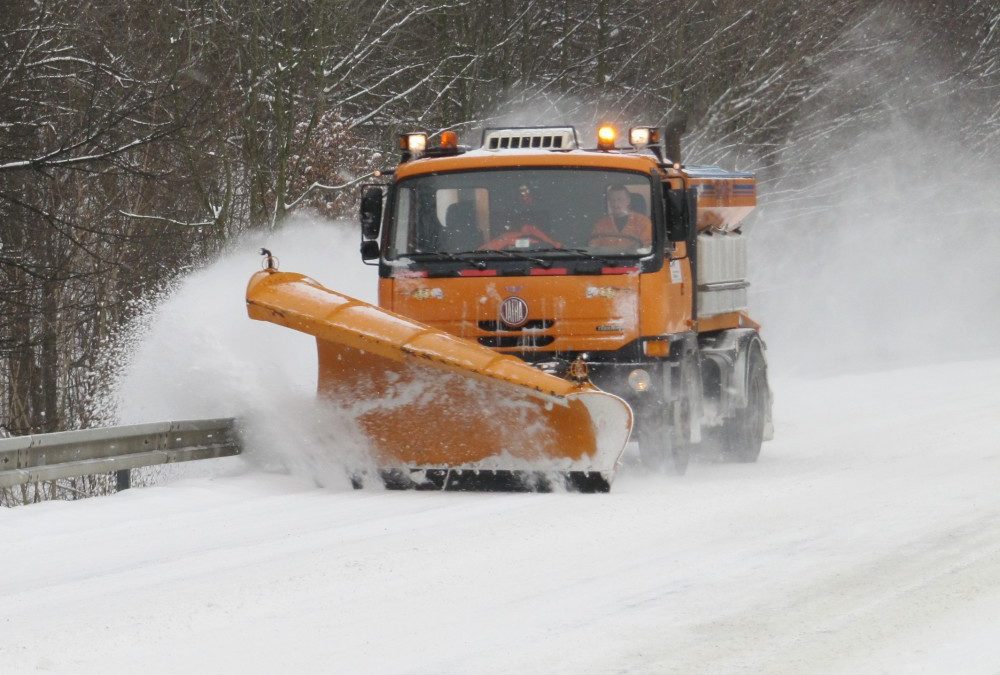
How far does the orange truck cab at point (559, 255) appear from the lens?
33.5 ft

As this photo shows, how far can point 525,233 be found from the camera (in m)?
10.4

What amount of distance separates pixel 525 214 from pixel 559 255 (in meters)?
0.40

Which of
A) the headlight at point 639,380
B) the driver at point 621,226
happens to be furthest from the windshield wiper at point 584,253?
the headlight at point 639,380

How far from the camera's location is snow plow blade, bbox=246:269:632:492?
9.18m

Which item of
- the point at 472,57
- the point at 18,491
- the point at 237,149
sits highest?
the point at 472,57

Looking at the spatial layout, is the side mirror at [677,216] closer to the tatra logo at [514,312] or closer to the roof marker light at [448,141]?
the tatra logo at [514,312]

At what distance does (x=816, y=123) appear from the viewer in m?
26.5

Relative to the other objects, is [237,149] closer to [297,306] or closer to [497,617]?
[297,306]

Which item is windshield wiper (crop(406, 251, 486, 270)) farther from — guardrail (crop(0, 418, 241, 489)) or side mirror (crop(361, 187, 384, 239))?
guardrail (crop(0, 418, 241, 489))

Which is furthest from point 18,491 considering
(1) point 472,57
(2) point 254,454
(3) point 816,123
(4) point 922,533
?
(4) point 922,533

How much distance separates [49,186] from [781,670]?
15434 millimetres

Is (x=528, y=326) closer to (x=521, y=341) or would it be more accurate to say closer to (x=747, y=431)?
(x=521, y=341)

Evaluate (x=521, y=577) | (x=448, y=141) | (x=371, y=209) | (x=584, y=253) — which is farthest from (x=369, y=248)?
(x=521, y=577)

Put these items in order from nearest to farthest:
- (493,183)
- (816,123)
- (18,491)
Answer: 1. (493,183)
2. (18,491)
3. (816,123)
